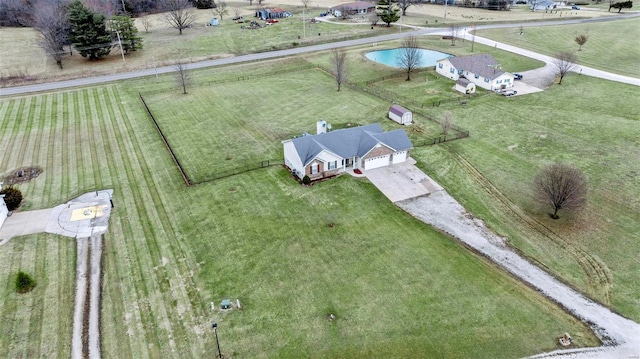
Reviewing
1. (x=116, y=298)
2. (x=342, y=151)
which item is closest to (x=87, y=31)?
(x=342, y=151)

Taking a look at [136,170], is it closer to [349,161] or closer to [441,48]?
[349,161]

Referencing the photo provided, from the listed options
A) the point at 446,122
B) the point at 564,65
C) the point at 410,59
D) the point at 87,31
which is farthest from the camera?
the point at 87,31

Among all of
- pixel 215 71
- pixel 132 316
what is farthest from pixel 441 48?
pixel 132 316

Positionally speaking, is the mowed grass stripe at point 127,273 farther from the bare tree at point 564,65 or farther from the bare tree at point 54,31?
the bare tree at point 564,65

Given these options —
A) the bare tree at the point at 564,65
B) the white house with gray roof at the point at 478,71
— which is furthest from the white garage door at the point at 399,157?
the bare tree at the point at 564,65

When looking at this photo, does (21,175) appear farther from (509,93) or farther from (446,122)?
(509,93)
